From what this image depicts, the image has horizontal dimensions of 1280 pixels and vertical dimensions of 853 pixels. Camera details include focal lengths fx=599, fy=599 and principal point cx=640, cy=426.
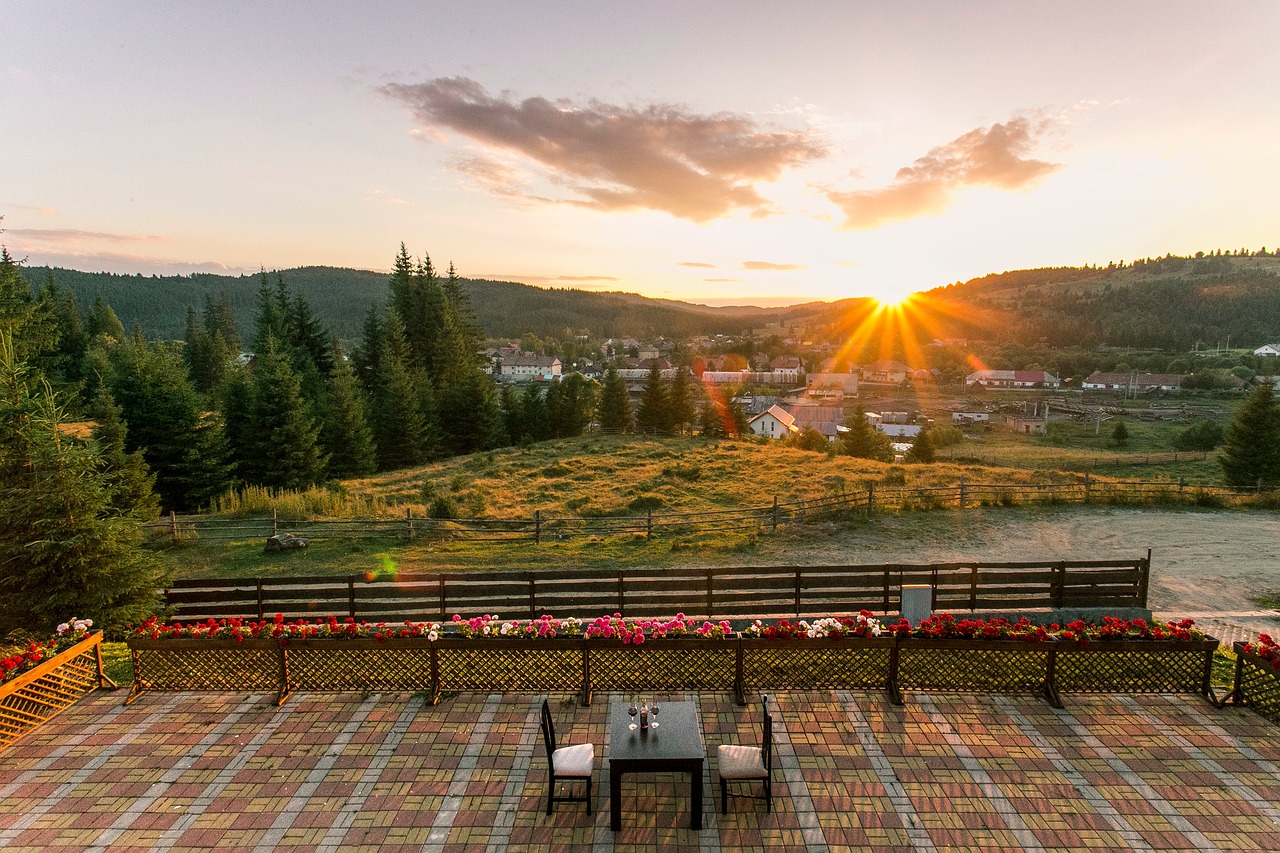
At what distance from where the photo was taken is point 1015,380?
115812 millimetres

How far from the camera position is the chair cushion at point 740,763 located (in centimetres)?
622

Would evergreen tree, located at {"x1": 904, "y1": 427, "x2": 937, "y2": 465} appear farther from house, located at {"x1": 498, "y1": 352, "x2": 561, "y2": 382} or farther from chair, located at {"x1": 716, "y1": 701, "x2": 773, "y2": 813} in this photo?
house, located at {"x1": 498, "y1": 352, "x2": 561, "y2": 382}

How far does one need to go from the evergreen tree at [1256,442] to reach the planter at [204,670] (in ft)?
129

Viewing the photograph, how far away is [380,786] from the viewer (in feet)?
22.5

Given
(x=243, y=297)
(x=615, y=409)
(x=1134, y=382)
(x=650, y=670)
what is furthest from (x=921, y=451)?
(x=243, y=297)

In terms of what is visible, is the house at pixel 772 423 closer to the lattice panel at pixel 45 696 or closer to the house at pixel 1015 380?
the lattice panel at pixel 45 696

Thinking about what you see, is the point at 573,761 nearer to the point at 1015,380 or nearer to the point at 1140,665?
the point at 1140,665

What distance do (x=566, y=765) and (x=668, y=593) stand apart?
596 centimetres

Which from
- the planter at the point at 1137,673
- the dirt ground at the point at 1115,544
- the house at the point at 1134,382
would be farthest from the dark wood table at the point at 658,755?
the house at the point at 1134,382

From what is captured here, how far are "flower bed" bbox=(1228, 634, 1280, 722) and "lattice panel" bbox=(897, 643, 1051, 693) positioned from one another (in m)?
2.34

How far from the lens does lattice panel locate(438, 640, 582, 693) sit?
874 centimetres

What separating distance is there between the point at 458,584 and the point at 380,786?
5.42 meters

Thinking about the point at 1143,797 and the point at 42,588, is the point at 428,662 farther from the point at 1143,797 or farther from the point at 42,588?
the point at 1143,797

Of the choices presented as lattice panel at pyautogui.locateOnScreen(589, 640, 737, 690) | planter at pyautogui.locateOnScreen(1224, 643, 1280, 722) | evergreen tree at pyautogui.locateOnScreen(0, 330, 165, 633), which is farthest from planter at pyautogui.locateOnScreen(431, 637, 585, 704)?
planter at pyautogui.locateOnScreen(1224, 643, 1280, 722)
